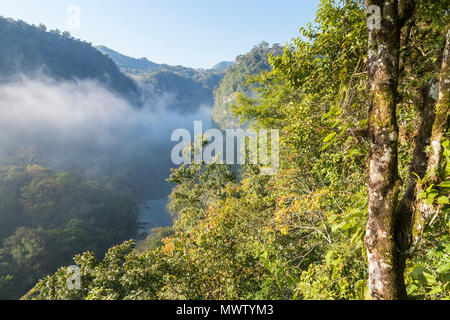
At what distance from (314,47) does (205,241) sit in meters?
4.69

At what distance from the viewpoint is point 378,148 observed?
66.9 inches

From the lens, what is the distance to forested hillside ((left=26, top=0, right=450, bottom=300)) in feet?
5.40

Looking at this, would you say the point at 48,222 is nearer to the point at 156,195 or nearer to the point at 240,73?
the point at 156,195

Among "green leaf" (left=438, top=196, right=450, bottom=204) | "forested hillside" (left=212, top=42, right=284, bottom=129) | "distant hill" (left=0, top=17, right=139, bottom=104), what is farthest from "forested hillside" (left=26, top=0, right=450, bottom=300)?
"distant hill" (left=0, top=17, right=139, bottom=104)

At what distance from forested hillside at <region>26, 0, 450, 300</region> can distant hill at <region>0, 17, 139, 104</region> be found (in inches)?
6681

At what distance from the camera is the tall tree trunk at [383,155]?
63.7 inches

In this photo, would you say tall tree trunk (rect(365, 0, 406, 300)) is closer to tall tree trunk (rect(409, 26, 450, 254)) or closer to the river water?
tall tree trunk (rect(409, 26, 450, 254))

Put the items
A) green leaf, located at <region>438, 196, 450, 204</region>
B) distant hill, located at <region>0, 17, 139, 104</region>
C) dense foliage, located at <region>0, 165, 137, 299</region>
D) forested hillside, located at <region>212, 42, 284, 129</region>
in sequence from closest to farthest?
green leaf, located at <region>438, 196, 450, 204</region> → dense foliage, located at <region>0, 165, 137, 299</region> → forested hillside, located at <region>212, 42, 284, 129</region> → distant hill, located at <region>0, 17, 139, 104</region>

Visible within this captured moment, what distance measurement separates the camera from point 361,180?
11.2 feet

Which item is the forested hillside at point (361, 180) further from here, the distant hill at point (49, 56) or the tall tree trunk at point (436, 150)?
the distant hill at point (49, 56)

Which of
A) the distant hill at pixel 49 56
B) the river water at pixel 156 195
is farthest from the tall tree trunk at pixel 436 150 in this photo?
the distant hill at pixel 49 56

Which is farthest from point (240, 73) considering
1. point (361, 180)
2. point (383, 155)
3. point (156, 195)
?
point (383, 155)

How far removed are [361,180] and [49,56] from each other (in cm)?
18870
